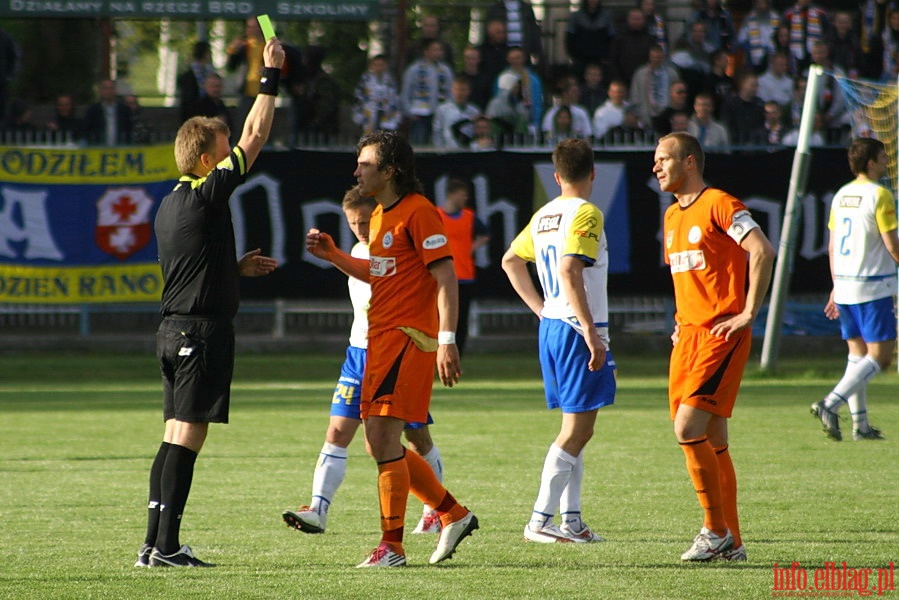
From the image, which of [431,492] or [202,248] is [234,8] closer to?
[202,248]

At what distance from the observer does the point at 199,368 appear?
6590mm

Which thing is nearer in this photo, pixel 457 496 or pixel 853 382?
pixel 457 496

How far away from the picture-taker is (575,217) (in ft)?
23.7

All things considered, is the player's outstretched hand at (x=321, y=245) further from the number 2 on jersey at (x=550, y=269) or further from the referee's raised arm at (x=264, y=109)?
the number 2 on jersey at (x=550, y=269)

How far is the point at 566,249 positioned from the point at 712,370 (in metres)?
0.98

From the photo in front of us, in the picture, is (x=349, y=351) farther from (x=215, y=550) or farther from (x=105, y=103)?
(x=105, y=103)

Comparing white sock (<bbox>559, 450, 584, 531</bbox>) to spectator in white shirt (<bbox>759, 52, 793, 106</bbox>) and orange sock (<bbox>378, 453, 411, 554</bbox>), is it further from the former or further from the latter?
spectator in white shirt (<bbox>759, 52, 793, 106</bbox>)

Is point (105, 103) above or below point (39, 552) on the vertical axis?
above

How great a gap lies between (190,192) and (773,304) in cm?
1161

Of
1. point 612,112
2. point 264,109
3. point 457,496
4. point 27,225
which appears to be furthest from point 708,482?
point 612,112

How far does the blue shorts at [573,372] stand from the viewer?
24.0ft

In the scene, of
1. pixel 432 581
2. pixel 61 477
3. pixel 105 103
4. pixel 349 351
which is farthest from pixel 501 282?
pixel 432 581

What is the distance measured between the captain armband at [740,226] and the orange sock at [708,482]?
971 millimetres

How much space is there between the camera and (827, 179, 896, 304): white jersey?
11297mm
